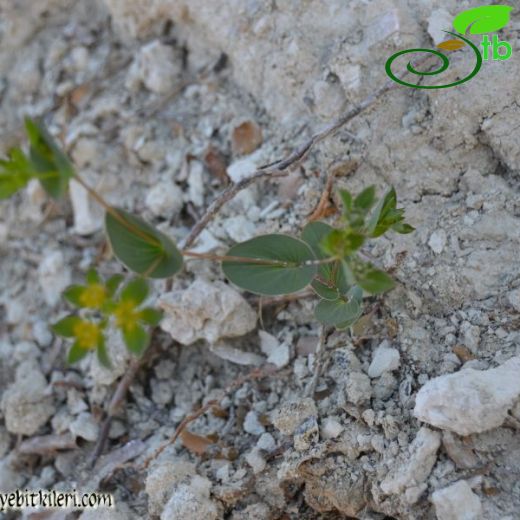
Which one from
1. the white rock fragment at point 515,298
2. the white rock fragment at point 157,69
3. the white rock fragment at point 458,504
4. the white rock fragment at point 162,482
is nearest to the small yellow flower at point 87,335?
the white rock fragment at point 162,482

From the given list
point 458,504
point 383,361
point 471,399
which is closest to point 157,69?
point 383,361

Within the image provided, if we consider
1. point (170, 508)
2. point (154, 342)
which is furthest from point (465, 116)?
point (170, 508)

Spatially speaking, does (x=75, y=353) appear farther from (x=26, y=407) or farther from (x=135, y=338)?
(x=26, y=407)

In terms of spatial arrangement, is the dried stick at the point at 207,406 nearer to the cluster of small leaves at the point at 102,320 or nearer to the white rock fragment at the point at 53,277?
the cluster of small leaves at the point at 102,320

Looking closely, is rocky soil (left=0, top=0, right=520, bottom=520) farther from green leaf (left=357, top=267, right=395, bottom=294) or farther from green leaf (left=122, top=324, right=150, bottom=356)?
green leaf (left=122, top=324, right=150, bottom=356)

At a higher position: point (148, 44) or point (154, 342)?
point (148, 44)

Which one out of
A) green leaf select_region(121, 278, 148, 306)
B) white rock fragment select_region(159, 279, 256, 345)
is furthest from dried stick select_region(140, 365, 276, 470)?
green leaf select_region(121, 278, 148, 306)

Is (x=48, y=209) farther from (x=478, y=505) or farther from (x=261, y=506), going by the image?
(x=478, y=505)
